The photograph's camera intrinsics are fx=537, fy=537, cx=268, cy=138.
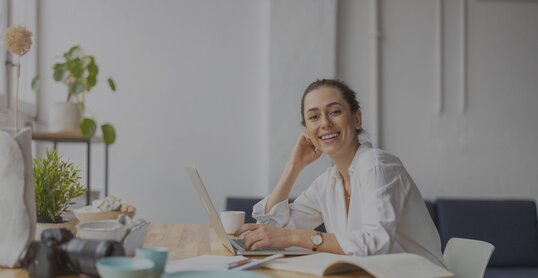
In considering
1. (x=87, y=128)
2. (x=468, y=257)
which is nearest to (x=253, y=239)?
(x=468, y=257)

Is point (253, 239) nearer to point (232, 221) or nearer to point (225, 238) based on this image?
point (225, 238)

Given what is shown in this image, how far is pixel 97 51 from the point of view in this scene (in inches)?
138

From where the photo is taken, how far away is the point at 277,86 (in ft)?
11.4

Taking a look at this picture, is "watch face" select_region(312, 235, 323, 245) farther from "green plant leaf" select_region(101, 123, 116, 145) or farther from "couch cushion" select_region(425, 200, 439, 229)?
"couch cushion" select_region(425, 200, 439, 229)

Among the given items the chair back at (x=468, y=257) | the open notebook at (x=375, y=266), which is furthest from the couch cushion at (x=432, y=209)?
the open notebook at (x=375, y=266)

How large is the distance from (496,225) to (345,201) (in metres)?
1.91

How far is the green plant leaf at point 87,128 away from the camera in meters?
2.70

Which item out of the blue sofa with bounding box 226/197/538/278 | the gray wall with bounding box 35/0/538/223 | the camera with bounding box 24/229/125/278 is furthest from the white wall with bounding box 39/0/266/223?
the camera with bounding box 24/229/125/278

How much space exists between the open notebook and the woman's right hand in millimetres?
955

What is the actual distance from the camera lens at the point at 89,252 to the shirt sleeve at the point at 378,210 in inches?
24.3

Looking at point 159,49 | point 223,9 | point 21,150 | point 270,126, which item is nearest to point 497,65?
point 270,126

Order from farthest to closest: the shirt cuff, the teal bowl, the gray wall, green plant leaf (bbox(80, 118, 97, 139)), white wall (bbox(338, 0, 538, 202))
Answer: white wall (bbox(338, 0, 538, 202)), the gray wall, green plant leaf (bbox(80, 118, 97, 139)), the shirt cuff, the teal bowl

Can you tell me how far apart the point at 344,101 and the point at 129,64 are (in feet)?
6.90

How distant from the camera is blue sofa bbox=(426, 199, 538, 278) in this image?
3289 mm
